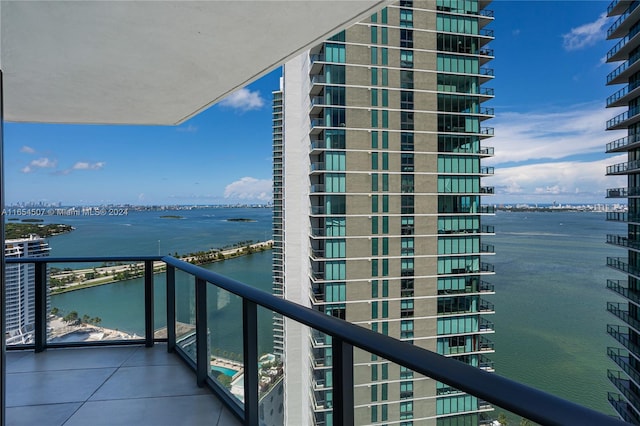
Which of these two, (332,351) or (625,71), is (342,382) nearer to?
(332,351)

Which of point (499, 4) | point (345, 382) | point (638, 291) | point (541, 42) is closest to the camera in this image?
point (345, 382)

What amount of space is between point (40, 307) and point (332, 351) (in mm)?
3238

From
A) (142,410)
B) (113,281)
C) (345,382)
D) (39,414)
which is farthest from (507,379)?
(113,281)

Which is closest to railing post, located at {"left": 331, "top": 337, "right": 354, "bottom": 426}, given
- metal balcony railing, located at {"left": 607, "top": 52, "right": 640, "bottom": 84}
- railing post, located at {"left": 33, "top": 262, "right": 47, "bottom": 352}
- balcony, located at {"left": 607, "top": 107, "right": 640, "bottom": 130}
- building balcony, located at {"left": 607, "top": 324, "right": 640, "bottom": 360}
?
railing post, located at {"left": 33, "top": 262, "right": 47, "bottom": 352}

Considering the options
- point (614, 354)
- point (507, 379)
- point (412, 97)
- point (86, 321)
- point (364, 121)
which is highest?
point (412, 97)

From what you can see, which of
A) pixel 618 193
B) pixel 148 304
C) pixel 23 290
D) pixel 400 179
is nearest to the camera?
pixel 23 290

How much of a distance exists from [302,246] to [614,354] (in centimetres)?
2383

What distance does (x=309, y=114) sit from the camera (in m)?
25.4

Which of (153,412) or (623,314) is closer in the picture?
(153,412)

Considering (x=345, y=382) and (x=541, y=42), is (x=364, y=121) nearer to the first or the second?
(x=345, y=382)

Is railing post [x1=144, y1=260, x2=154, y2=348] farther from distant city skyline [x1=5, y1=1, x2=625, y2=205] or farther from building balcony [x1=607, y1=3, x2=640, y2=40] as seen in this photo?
building balcony [x1=607, y1=3, x2=640, y2=40]

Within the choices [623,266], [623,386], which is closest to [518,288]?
[623,266]

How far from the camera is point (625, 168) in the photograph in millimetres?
24781

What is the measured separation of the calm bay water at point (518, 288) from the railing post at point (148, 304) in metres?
0.06
